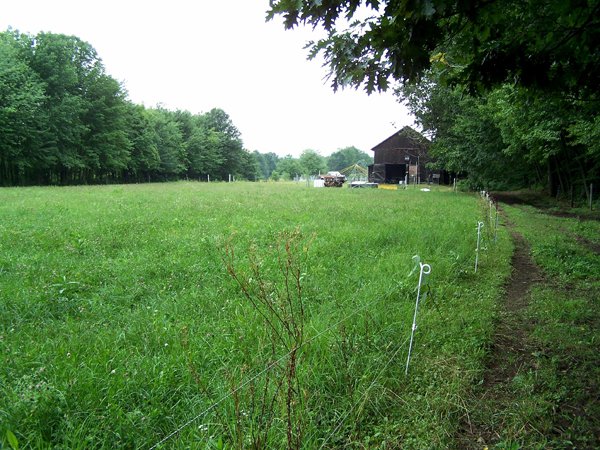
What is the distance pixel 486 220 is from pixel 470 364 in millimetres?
9302

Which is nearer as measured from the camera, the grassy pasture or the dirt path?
the grassy pasture

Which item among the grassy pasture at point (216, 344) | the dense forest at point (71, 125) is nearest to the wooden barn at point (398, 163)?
the dense forest at point (71, 125)

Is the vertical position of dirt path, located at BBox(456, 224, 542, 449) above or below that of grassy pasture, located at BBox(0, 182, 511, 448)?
below

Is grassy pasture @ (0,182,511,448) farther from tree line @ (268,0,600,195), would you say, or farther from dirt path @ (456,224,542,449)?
tree line @ (268,0,600,195)

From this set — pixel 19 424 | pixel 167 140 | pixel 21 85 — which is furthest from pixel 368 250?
pixel 167 140

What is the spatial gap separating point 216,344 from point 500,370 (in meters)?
2.97

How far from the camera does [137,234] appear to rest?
919cm

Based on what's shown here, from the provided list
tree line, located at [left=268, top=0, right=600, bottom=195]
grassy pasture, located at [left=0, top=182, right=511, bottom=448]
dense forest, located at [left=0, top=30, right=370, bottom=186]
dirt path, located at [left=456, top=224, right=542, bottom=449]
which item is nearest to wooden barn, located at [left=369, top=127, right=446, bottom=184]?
dense forest, located at [left=0, top=30, right=370, bottom=186]

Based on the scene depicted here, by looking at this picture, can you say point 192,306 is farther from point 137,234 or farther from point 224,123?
point 224,123

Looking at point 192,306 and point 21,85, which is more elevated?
point 21,85

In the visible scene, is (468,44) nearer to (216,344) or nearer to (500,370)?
(500,370)

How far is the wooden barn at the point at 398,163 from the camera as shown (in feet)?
176

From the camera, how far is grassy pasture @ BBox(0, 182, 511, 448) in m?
2.80

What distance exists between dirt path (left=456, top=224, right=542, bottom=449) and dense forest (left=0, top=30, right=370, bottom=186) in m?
36.5
